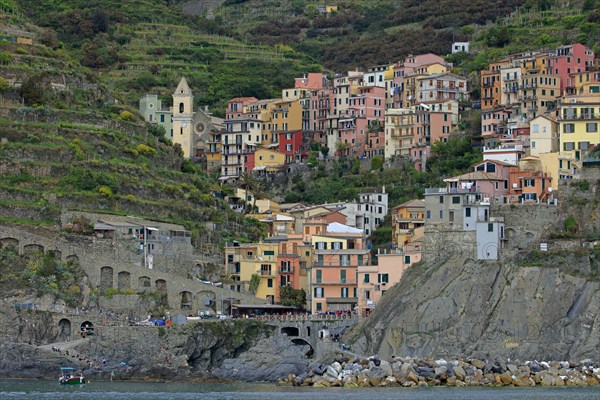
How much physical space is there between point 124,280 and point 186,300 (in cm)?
362

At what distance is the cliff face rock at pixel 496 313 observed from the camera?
97000 mm

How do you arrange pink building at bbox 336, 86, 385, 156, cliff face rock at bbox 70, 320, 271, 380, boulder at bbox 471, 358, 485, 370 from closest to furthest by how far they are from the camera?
boulder at bbox 471, 358, 485, 370 → cliff face rock at bbox 70, 320, 271, 380 → pink building at bbox 336, 86, 385, 156

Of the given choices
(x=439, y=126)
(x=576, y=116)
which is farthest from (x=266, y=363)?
(x=439, y=126)

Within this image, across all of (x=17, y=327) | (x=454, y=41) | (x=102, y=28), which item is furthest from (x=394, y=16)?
(x=17, y=327)

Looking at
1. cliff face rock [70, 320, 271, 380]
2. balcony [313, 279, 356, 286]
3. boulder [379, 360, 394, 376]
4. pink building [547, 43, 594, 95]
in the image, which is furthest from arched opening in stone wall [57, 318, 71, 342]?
pink building [547, 43, 594, 95]

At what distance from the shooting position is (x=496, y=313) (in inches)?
3875

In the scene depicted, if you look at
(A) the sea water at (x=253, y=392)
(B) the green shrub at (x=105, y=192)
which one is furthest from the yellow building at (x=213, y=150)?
(A) the sea water at (x=253, y=392)

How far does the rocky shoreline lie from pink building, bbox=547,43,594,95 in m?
37.2

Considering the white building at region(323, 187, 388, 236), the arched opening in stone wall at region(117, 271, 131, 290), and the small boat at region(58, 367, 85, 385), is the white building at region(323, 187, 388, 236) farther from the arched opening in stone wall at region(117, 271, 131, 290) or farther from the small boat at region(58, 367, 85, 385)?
the small boat at region(58, 367, 85, 385)

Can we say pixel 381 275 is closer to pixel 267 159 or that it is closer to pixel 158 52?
pixel 267 159

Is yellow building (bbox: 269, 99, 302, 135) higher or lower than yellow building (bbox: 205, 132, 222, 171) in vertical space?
higher

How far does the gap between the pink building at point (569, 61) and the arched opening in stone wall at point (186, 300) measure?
3302cm

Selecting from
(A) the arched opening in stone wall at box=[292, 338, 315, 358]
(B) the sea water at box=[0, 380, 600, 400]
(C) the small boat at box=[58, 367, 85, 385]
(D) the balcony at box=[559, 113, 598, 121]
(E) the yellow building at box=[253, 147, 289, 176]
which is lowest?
(B) the sea water at box=[0, 380, 600, 400]

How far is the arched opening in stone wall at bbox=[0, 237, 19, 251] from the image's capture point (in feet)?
352
